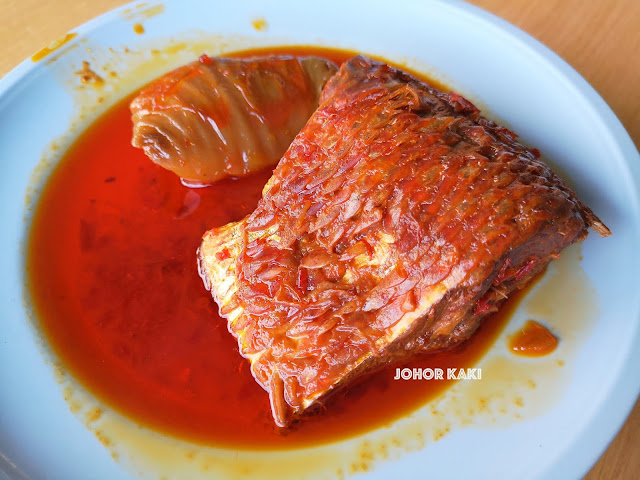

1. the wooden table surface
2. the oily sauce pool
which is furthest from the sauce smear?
the wooden table surface

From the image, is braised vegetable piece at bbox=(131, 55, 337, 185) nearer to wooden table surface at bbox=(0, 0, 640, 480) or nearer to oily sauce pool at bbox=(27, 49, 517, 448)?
oily sauce pool at bbox=(27, 49, 517, 448)

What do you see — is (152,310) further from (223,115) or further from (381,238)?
(381,238)

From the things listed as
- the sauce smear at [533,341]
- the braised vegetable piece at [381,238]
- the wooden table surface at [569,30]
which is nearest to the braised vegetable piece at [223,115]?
the braised vegetable piece at [381,238]

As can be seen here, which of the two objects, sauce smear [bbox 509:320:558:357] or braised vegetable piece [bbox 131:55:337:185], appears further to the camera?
braised vegetable piece [bbox 131:55:337:185]

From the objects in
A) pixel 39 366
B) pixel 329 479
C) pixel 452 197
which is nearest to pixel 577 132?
pixel 452 197

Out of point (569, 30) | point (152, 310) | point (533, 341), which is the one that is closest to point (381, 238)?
point (533, 341)

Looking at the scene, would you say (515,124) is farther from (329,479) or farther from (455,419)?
(329,479)

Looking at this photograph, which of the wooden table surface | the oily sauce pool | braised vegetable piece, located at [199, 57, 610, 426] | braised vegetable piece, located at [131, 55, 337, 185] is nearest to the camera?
braised vegetable piece, located at [199, 57, 610, 426]
